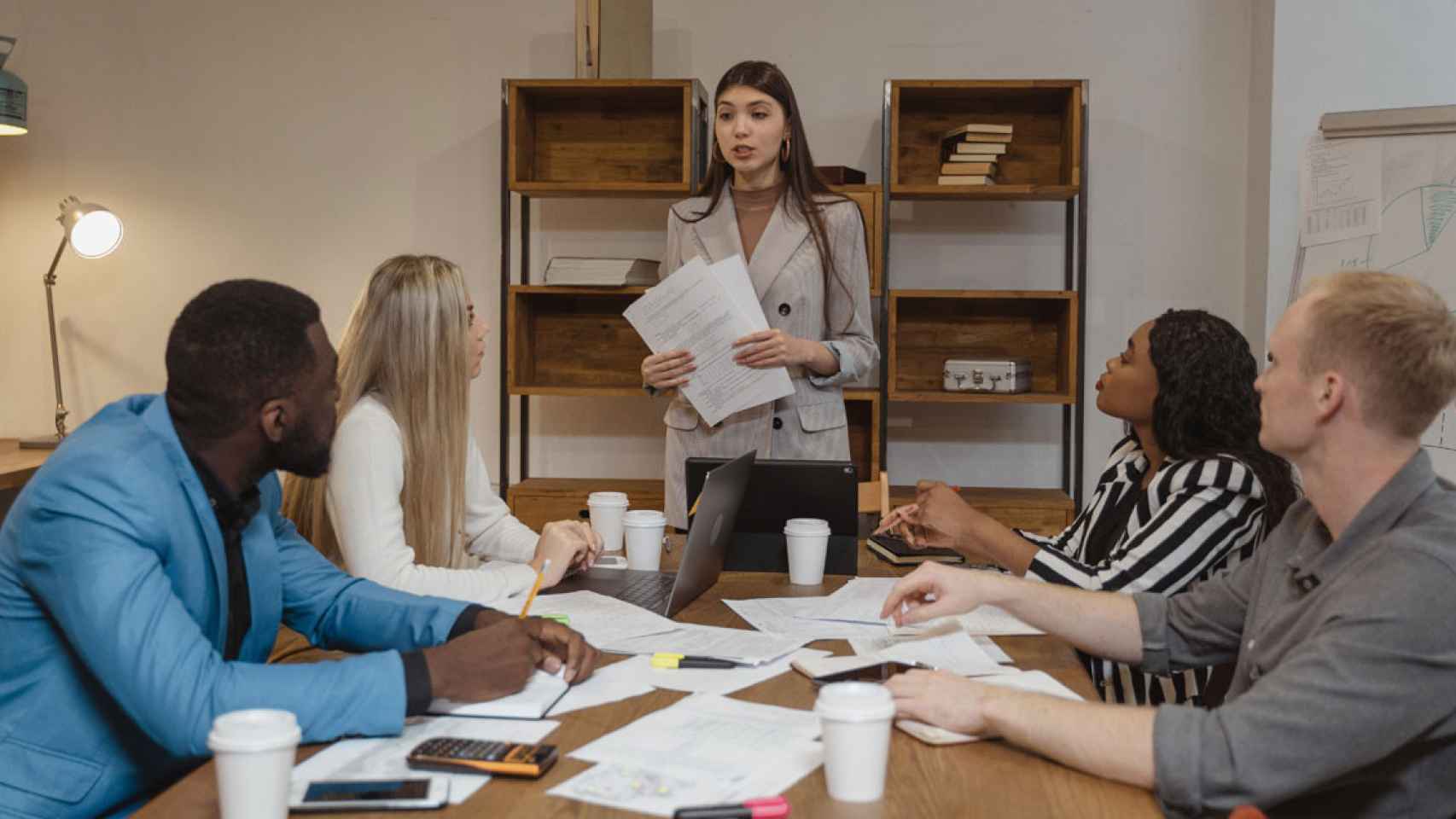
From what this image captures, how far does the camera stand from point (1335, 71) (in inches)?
157

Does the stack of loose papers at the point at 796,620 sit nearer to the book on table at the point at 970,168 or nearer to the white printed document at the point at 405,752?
the white printed document at the point at 405,752

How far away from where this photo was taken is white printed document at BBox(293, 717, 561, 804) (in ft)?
3.89

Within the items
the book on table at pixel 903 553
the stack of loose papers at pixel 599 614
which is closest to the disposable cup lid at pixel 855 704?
the stack of loose papers at pixel 599 614

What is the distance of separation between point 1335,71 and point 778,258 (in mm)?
2076

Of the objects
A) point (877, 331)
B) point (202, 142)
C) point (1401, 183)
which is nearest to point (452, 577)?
point (877, 331)

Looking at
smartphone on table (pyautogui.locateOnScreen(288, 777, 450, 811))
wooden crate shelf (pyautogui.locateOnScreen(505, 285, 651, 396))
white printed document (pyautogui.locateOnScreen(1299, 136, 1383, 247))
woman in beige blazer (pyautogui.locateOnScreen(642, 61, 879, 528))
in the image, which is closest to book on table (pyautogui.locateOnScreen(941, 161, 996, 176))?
white printed document (pyautogui.locateOnScreen(1299, 136, 1383, 247))

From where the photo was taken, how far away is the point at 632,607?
1.90 m

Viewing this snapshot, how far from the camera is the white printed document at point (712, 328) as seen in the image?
2.88 m

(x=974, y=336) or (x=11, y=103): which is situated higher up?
(x=11, y=103)

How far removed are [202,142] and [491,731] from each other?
3.89 m

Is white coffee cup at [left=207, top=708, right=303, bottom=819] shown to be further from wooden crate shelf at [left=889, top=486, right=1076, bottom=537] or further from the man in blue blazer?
wooden crate shelf at [left=889, top=486, right=1076, bottom=537]

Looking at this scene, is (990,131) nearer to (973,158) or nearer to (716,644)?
(973,158)

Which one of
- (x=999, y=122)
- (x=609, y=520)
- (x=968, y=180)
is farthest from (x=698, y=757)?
(x=999, y=122)

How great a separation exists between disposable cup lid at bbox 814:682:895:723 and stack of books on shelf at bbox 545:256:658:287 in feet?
10.00
